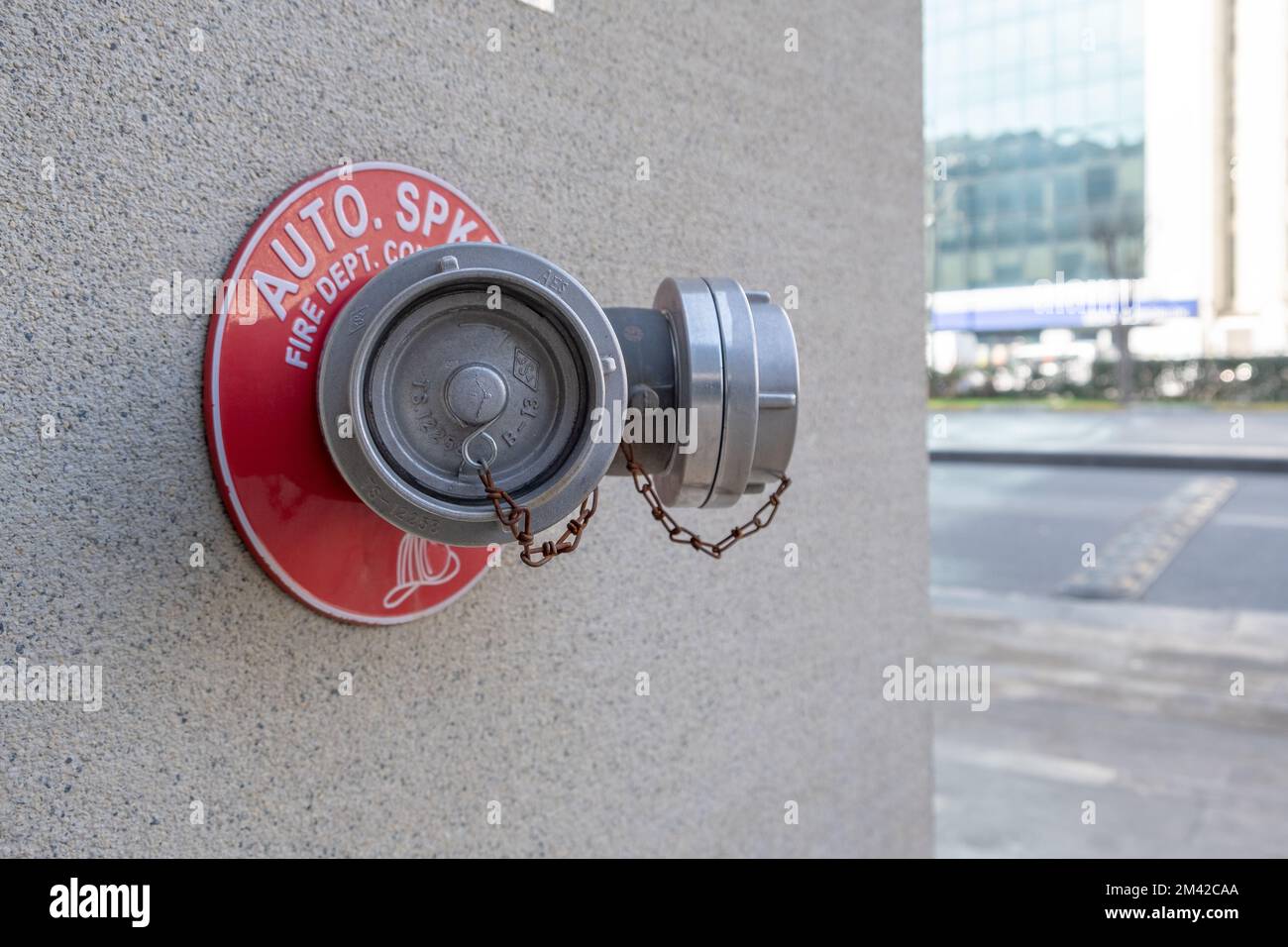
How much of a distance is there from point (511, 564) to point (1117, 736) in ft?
11.8

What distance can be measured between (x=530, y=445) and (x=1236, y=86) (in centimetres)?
3680

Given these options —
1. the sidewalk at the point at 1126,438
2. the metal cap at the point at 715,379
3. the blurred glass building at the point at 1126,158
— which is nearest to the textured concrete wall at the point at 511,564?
the metal cap at the point at 715,379

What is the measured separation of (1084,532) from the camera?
9.42 m

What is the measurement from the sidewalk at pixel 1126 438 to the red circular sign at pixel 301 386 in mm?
13039

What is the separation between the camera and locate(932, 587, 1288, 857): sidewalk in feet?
11.9

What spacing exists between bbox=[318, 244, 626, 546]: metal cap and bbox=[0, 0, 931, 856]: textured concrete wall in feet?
0.87

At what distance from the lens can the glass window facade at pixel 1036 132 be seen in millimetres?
30984

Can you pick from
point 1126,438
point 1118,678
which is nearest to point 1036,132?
point 1126,438

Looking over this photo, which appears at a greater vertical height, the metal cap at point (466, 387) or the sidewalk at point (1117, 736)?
the metal cap at point (466, 387)

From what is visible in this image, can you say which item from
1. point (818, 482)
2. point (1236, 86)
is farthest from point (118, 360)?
point (1236, 86)

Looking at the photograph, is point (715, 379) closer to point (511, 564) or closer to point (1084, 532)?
point (511, 564)
